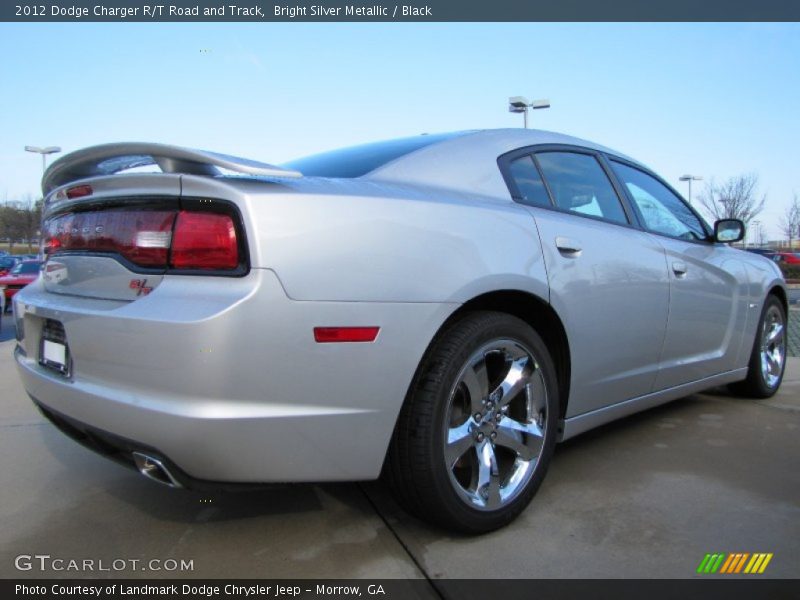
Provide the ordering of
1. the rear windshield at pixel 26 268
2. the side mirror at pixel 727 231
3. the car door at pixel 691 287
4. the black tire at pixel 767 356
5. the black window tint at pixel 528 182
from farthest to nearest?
the rear windshield at pixel 26 268
the black tire at pixel 767 356
the side mirror at pixel 727 231
the car door at pixel 691 287
the black window tint at pixel 528 182

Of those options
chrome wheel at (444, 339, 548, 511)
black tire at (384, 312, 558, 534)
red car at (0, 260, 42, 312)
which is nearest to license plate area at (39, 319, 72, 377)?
black tire at (384, 312, 558, 534)

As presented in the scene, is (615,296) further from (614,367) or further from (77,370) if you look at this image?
(77,370)

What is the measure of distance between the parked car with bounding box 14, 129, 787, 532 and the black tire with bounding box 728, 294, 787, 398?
1870 millimetres

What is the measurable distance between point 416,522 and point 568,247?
1216mm

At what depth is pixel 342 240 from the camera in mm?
1747

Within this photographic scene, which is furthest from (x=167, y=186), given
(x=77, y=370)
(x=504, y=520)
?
(x=504, y=520)

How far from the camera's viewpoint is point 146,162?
197 cm

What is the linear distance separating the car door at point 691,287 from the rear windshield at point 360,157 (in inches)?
45.9

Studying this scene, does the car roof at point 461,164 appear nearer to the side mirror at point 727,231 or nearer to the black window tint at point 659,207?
the black window tint at point 659,207

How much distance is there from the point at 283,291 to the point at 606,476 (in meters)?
1.82

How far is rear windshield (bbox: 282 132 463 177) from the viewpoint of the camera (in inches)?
91.9

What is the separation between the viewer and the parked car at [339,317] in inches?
64.2

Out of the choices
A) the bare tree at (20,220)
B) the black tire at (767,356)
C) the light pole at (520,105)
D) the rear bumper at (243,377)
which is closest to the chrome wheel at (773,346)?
the black tire at (767,356)

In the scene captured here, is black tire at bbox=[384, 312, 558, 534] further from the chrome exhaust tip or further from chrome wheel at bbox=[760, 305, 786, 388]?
A: chrome wheel at bbox=[760, 305, 786, 388]
